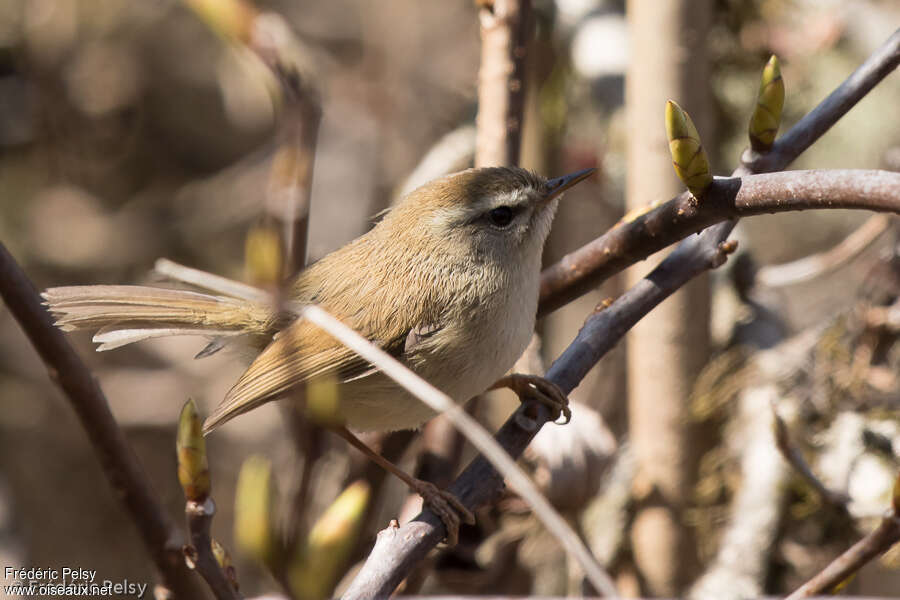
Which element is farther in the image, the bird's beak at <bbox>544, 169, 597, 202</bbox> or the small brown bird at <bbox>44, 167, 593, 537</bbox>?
the bird's beak at <bbox>544, 169, 597, 202</bbox>

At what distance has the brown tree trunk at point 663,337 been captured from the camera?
95.2 inches

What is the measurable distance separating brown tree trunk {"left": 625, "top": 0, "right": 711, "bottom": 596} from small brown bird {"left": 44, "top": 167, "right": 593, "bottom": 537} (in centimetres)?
40

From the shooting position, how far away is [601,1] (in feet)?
10.8

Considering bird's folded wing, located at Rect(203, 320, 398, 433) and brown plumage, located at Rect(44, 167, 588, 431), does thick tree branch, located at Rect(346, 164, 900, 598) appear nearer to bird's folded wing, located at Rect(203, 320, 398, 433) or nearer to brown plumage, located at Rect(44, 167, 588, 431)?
brown plumage, located at Rect(44, 167, 588, 431)

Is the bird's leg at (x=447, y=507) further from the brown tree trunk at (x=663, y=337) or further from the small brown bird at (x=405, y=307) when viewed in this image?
the brown tree trunk at (x=663, y=337)

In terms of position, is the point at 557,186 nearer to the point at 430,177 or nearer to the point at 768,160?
the point at 768,160

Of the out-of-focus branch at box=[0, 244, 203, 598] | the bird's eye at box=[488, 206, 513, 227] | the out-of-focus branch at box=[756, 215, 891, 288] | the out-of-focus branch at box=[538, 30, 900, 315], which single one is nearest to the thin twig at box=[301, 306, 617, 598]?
the out-of-focus branch at box=[538, 30, 900, 315]

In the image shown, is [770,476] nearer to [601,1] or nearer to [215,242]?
[601,1]

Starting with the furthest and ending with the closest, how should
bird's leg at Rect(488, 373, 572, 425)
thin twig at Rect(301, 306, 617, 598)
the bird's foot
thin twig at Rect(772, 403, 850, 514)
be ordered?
1. thin twig at Rect(772, 403, 850, 514)
2. bird's leg at Rect(488, 373, 572, 425)
3. the bird's foot
4. thin twig at Rect(301, 306, 617, 598)

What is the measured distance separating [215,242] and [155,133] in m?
0.75

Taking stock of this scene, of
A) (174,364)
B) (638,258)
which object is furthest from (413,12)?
(638,258)

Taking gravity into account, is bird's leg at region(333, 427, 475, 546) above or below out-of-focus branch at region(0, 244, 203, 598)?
below

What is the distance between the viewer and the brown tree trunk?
2.42 m

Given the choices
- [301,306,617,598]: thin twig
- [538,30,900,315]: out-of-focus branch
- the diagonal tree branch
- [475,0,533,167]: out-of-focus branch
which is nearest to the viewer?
[301,306,617,598]: thin twig
